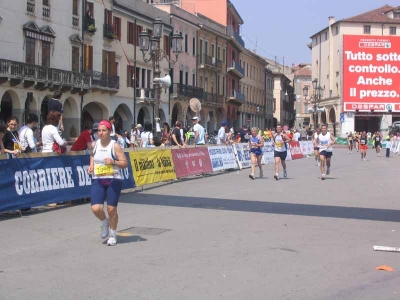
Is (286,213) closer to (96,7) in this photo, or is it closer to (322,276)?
(322,276)

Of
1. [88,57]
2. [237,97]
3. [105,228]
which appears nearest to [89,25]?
[88,57]

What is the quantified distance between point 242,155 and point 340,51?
56207 millimetres

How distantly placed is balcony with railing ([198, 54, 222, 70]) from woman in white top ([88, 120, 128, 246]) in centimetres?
5197

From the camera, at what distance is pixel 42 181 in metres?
13.0

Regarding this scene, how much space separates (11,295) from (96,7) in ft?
122

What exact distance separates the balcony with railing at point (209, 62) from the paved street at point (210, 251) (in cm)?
4596

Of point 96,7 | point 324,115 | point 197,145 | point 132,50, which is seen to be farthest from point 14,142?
point 324,115

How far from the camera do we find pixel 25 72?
3459cm

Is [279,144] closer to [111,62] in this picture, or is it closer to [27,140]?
[27,140]

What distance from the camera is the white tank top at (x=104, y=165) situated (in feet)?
30.6

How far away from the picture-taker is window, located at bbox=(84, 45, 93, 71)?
40.8 m

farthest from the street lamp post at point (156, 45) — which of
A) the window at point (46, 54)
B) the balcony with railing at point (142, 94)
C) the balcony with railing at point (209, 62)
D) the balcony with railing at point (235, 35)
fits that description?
the balcony with railing at point (235, 35)

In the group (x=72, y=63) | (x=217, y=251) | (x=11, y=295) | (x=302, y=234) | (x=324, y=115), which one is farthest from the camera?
(x=324, y=115)

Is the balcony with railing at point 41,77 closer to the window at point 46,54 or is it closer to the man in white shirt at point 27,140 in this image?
the window at point 46,54
